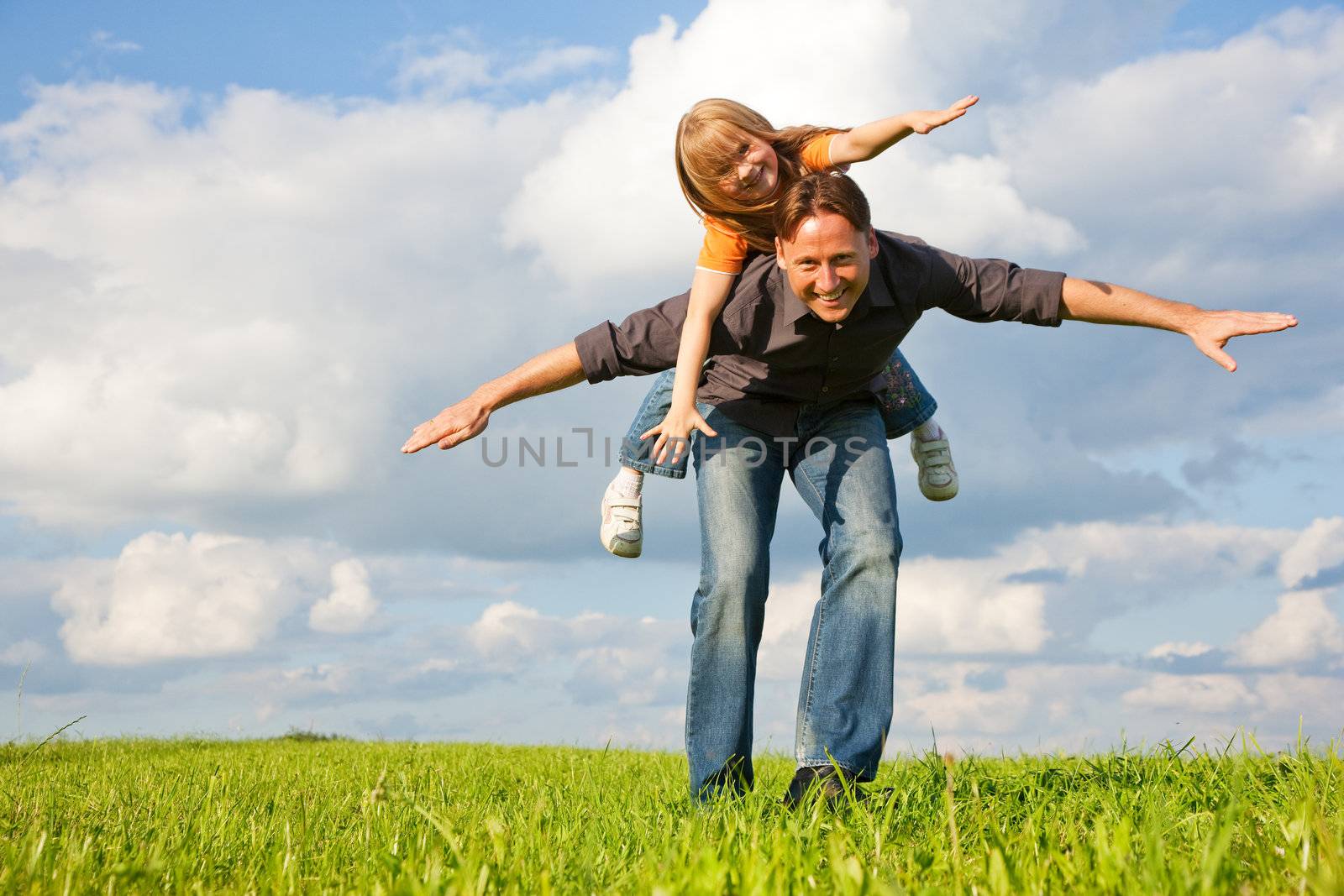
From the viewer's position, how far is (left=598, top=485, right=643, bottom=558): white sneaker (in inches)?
217

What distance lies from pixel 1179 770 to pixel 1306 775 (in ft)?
1.50

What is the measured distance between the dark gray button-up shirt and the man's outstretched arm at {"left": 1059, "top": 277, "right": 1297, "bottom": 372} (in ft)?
0.32

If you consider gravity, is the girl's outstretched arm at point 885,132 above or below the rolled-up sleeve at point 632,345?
above

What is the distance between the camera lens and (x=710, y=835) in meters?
3.44

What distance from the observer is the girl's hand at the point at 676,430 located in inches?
173

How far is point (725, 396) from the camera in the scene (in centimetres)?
477

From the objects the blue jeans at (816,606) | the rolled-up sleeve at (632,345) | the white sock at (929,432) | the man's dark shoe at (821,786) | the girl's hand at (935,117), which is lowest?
the man's dark shoe at (821,786)

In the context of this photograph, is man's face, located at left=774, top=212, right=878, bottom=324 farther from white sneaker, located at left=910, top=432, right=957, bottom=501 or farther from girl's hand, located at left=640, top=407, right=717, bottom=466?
white sneaker, located at left=910, top=432, right=957, bottom=501

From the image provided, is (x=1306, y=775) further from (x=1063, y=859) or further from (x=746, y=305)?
(x=746, y=305)

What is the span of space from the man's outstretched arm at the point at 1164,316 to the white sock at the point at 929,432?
113 centimetres

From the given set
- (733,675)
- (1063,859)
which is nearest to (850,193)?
(733,675)

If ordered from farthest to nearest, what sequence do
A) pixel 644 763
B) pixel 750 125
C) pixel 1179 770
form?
pixel 644 763 < pixel 750 125 < pixel 1179 770

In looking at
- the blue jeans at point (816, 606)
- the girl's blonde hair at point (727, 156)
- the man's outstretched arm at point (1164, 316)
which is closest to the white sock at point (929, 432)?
the blue jeans at point (816, 606)

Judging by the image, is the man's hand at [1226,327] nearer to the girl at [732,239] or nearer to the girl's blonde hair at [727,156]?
the girl at [732,239]
